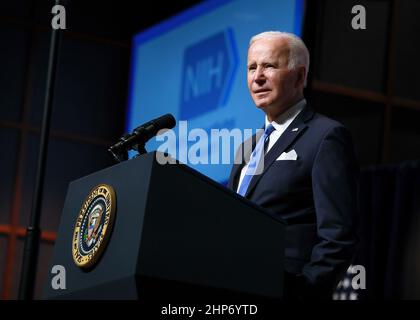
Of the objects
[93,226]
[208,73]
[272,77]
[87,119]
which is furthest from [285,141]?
[87,119]

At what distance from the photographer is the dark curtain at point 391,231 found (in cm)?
698

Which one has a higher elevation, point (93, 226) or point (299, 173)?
point (299, 173)

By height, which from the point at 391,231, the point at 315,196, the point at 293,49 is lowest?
the point at 315,196

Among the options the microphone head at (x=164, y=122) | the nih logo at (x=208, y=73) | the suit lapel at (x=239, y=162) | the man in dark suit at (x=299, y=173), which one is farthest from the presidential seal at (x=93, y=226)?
the nih logo at (x=208, y=73)

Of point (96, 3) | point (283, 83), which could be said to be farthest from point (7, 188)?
point (283, 83)

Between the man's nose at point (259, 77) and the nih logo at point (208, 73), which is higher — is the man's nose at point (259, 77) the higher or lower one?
the lower one

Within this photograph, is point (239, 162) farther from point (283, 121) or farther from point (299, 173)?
point (299, 173)

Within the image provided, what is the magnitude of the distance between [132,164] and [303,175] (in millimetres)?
587

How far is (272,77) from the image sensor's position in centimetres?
253

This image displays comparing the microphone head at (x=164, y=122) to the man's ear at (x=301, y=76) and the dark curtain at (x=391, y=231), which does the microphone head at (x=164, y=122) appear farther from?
the dark curtain at (x=391, y=231)

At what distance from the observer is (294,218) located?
231 centimetres

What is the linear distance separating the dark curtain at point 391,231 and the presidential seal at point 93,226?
503 cm

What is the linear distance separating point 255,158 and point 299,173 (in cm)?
23
